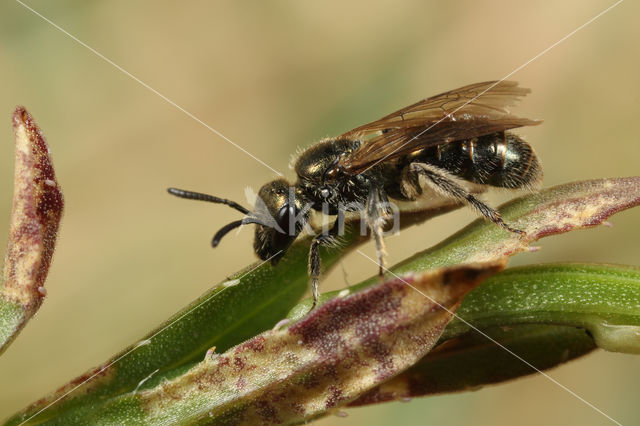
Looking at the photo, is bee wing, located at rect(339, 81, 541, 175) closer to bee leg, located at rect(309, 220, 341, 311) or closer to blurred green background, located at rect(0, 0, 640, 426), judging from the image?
bee leg, located at rect(309, 220, 341, 311)

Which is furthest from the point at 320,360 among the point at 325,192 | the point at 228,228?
the point at 325,192

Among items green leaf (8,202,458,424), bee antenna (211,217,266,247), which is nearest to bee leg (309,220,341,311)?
green leaf (8,202,458,424)

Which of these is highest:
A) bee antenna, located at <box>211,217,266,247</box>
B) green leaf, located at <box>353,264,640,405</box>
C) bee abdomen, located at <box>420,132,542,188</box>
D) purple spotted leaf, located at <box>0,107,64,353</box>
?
purple spotted leaf, located at <box>0,107,64,353</box>

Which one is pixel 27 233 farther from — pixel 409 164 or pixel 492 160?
pixel 492 160

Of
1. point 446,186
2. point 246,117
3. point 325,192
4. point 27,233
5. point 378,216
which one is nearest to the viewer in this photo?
point 27,233

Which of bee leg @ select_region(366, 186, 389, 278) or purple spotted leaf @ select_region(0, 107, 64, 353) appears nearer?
purple spotted leaf @ select_region(0, 107, 64, 353)

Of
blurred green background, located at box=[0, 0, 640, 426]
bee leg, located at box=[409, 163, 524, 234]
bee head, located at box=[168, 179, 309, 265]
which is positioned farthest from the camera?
blurred green background, located at box=[0, 0, 640, 426]
